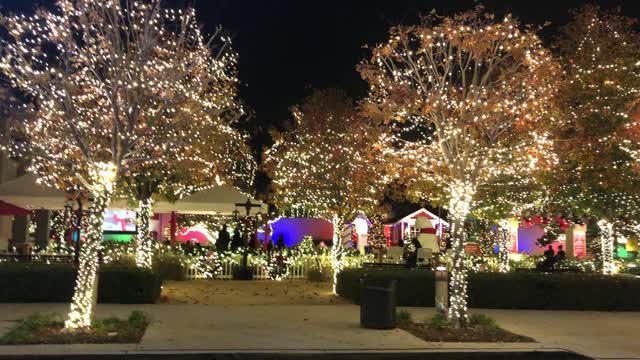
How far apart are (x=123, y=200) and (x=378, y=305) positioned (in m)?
11.4

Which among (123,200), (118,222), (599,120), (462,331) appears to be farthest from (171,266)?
(599,120)

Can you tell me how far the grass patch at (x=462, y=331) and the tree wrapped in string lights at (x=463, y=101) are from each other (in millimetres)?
304

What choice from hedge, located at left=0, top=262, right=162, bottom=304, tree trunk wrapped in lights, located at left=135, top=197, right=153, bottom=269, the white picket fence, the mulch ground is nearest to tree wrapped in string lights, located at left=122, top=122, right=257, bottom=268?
tree trunk wrapped in lights, located at left=135, top=197, right=153, bottom=269

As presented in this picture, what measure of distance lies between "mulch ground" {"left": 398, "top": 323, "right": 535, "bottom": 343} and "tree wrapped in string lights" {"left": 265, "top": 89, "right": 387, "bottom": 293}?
394cm

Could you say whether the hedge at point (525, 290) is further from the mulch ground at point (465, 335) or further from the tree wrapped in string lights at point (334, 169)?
the mulch ground at point (465, 335)

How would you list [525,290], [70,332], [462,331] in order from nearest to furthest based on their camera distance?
[70,332] < [462,331] < [525,290]

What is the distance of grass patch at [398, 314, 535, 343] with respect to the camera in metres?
12.8

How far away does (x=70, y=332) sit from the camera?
11977 millimetres

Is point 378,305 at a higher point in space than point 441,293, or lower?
lower

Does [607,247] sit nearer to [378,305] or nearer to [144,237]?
[378,305]

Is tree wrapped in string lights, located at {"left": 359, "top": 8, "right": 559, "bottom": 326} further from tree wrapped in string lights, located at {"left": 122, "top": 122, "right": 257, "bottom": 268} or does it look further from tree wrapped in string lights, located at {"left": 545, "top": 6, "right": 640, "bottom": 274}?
→ tree wrapped in string lights, located at {"left": 122, "top": 122, "right": 257, "bottom": 268}

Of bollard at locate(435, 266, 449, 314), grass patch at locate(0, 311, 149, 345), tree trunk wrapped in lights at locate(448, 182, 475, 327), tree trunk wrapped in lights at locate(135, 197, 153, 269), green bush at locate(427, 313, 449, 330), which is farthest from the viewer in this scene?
tree trunk wrapped in lights at locate(135, 197, 153, 269)

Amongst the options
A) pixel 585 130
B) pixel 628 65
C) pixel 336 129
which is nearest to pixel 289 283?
pixel 336 129

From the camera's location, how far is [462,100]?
14312 mm
